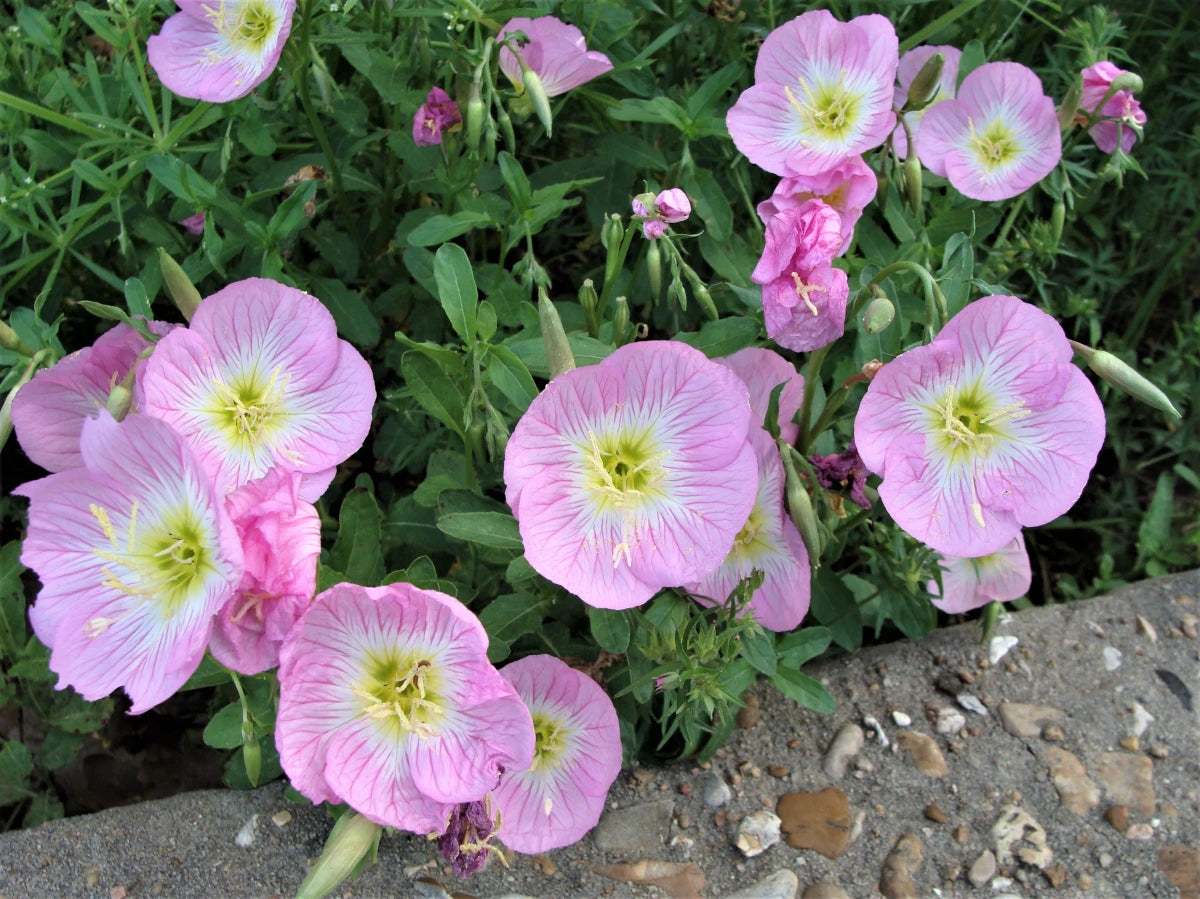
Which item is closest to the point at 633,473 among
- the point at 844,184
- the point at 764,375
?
the point at 764,375

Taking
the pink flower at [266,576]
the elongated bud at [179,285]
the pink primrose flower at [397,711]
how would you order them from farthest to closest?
the elongated bud at [179,285]
the pink primrose flower at [397,711]
the pink flower at [266,576]

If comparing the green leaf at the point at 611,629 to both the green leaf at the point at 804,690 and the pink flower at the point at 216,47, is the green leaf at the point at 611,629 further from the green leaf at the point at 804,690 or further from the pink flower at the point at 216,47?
the pink flower at the point at 216,47

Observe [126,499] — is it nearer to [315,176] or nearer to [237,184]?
[315,176]

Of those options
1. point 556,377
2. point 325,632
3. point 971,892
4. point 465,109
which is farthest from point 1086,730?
point 465,109

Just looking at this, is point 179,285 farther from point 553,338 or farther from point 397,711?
point 397,711

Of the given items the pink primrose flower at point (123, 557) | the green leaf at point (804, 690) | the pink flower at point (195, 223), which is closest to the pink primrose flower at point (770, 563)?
the green leaf at point (804, 690)

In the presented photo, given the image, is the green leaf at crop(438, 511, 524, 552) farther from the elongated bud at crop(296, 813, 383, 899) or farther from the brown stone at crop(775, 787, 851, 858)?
the brown stone at crop(775, 787, 851, 858)

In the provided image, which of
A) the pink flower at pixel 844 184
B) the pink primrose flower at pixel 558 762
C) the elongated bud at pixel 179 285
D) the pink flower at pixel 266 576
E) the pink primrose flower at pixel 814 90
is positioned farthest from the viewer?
the pink primrose flower at pixel 814 90
